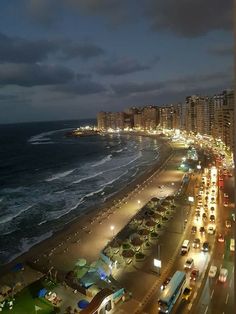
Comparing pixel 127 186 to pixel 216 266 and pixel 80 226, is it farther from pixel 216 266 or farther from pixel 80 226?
pixel 216 266

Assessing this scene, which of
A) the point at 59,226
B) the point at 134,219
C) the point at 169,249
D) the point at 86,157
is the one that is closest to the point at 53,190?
the point at 59,226

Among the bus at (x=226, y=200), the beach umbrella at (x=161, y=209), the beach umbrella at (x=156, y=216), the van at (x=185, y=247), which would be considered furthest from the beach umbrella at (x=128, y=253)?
the bus at (x=226, y=200)

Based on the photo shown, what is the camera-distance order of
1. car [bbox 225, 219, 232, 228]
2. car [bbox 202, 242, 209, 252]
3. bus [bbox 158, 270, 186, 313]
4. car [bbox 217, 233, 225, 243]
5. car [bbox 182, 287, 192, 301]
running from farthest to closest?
1. car [bbox 225, 219, 232, 228]
2. car [bbox 217, 233, 225, 243]
3. car [bbox 202, 242, 209, 252]
4. car [bbox 182, 287, 192, 301]
5. bus [bbox 158, 270, 186, 313]

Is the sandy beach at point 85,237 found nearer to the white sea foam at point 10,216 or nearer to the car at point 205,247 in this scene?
the car at point 205,247

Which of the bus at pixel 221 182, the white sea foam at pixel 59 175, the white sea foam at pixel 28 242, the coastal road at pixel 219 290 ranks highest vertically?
the bus at pixel 221 182

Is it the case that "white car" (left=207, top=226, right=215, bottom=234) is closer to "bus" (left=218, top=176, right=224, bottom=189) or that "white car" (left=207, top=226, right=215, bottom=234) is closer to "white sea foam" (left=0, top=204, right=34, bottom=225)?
"bus" (left=218, top=176, right=224, bottom=189)

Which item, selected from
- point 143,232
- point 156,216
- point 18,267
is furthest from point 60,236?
point 156,216

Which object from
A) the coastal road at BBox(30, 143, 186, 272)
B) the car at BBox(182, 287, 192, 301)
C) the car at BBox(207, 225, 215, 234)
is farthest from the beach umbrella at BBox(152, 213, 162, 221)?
the car at BBox(182, 287, 192, 301)
